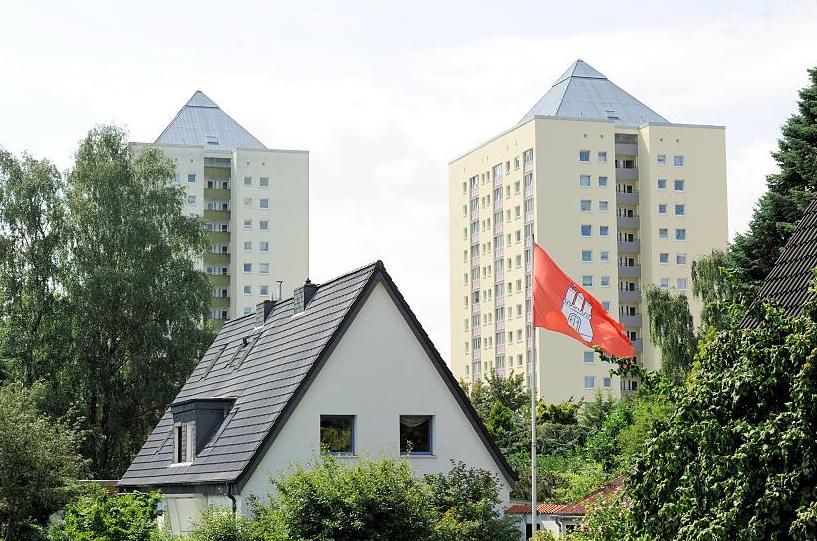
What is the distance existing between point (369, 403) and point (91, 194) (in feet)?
101

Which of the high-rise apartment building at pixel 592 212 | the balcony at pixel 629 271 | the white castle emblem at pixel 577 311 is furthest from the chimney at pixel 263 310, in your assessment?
the balcony at pixel 629 271

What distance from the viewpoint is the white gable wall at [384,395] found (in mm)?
28828

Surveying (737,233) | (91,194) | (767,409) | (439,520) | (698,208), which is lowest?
(439,520)

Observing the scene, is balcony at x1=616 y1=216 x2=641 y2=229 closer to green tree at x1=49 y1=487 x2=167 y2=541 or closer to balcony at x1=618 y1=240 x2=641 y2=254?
balcony at x1=618 y1=240 x2=641 y2=254

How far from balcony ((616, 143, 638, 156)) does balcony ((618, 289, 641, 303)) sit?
12.0 m

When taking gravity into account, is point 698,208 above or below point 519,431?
above

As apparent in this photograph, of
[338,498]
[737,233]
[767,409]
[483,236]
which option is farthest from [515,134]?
[767,409]

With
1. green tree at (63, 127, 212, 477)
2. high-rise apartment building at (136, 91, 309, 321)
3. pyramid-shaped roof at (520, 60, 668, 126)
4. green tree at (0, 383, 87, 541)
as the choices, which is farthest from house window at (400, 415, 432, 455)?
high-rise apartment building at (136, 91, 309, 321)

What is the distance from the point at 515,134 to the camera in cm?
10894

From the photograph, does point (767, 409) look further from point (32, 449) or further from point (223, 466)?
point (32, 449)

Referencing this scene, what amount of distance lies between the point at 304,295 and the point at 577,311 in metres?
10.5

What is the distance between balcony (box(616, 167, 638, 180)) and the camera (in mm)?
108750

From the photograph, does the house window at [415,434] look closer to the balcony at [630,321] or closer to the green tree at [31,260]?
the green tree at [31,260]

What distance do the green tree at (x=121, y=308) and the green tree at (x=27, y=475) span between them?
19.1 metres
